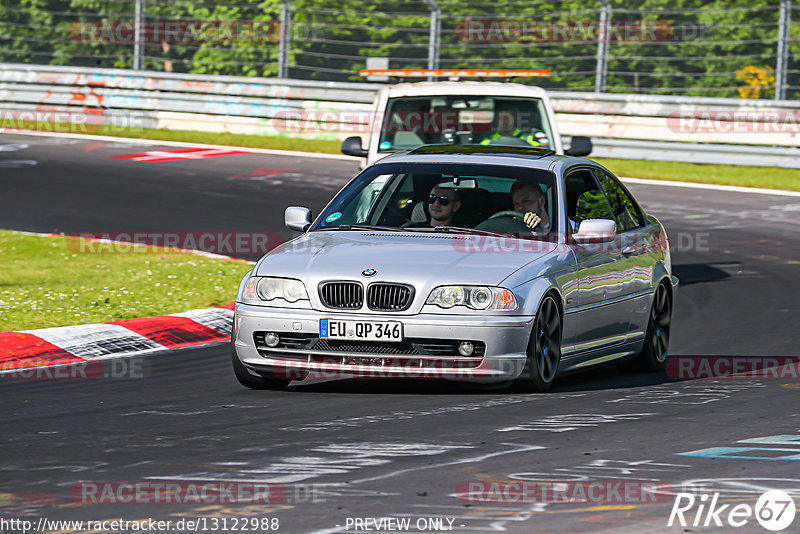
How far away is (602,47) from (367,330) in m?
17.9

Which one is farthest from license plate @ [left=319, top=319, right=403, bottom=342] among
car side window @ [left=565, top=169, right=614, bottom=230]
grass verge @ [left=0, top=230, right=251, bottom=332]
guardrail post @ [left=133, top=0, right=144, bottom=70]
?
guardrail post @ [left=133, top=0, right=144, bottom=70]

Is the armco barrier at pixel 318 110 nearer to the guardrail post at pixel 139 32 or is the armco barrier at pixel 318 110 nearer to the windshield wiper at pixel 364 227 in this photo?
the guardrail post at pixel 139 32

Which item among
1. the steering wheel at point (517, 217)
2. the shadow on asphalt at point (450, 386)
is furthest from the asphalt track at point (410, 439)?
the steering wheel at point (517, 217)

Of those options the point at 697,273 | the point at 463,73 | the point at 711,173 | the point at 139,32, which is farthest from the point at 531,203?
the point at 139,32

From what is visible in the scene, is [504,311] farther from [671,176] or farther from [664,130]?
[664,130]

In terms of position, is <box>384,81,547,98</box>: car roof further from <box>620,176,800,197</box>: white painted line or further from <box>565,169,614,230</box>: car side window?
<box>620,176,800,197</box>: white painted line

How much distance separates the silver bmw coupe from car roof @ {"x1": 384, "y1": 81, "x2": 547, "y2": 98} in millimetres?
4462

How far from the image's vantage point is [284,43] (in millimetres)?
26938

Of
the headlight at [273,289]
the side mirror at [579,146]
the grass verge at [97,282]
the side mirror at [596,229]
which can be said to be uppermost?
the side mirror at [579,146]

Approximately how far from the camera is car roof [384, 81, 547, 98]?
14898mm

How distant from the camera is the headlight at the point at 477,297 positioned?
27.4 feet

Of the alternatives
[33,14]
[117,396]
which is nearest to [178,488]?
[117,396]

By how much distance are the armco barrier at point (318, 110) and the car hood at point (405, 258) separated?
15.6 m

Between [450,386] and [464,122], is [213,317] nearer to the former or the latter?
[450,386]
